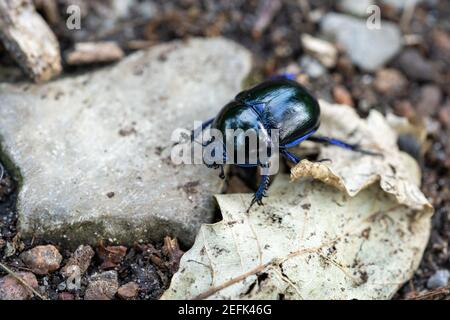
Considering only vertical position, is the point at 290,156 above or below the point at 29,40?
below

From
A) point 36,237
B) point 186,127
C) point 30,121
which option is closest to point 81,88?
point 30,121

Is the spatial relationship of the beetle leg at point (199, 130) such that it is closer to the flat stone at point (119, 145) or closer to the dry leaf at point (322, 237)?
the flat stone at point (119, 145)

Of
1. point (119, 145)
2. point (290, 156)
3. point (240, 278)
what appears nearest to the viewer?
point (240, 278)

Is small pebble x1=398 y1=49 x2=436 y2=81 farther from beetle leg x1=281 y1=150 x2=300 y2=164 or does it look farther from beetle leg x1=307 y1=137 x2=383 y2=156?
beetle leg x1=281 y1=150 x2=300 y2=164

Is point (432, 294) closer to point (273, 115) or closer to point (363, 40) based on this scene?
point (273, 115)

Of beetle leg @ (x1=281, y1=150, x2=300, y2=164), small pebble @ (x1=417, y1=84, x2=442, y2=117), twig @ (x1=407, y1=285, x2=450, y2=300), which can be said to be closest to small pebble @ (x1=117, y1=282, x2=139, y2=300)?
beetle leg @ (x1=281, y1=150, x2=300, y2=164)

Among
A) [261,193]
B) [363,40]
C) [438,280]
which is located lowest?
[438,280]

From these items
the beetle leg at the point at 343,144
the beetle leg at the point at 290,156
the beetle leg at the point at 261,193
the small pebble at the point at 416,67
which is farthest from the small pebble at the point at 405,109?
the beetle leg at the point at 261,193

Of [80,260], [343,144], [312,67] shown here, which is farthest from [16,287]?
[312,67]
